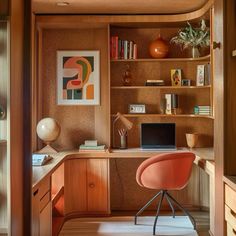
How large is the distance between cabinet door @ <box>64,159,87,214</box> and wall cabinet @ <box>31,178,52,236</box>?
1140 millimetres

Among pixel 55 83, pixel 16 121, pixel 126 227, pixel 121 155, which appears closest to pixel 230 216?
pixel 16 121

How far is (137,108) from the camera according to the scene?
15.6 feet

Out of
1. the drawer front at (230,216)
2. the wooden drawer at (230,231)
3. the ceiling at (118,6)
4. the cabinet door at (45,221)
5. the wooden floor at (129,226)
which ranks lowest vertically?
the wooden floor at (129,226)

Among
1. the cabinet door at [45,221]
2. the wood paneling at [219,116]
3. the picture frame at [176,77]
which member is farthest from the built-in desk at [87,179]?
the wood paneling at [219,116]

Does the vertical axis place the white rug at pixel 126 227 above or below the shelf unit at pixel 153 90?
below

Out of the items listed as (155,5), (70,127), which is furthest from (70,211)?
(155,5)

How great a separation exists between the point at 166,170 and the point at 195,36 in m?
1.64

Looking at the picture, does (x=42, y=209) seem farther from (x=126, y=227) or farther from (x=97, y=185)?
(x=97, y=185)

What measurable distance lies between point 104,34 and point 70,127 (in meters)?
1.23

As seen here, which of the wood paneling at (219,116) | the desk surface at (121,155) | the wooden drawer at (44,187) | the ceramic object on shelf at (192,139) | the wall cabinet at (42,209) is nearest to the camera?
the wood paneling at (219,116)

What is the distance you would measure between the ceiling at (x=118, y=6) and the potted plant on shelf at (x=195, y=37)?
231mm

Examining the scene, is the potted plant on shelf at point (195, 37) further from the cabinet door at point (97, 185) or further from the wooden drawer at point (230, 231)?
the wooden drawer at point (230, 231)

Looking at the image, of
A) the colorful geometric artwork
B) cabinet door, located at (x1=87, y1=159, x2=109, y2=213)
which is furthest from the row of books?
cabinet door, located at (x1=87, y1=159, x2=109, y2=213)

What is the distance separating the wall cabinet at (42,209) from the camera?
259cm
